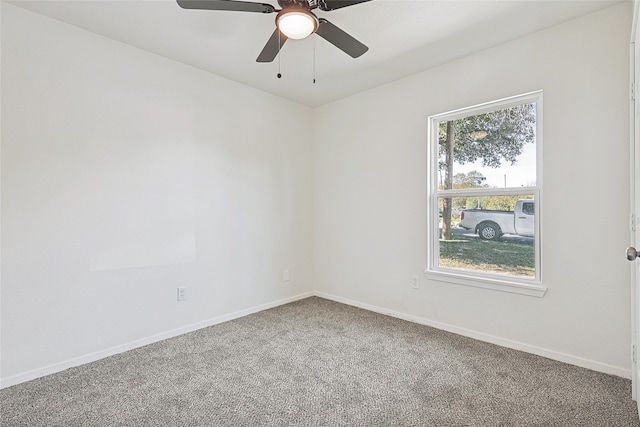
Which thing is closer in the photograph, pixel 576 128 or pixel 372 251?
pixel 576 128

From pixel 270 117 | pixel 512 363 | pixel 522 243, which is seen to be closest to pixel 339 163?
pixel 270 117

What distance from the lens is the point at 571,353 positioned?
2307 millimetres

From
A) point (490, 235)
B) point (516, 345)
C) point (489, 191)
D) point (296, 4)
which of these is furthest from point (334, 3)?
point (516, 345)

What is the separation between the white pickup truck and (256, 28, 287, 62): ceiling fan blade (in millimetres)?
2103

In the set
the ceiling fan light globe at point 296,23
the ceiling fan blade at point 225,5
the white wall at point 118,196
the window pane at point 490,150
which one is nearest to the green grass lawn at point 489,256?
the window pane at point 490,150

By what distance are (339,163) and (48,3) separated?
2756mm

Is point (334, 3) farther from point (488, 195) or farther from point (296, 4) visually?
point (488, 195)

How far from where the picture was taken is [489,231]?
9.23 feet

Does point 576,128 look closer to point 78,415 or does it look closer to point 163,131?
point 163,131

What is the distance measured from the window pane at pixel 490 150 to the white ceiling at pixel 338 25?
0.59 m

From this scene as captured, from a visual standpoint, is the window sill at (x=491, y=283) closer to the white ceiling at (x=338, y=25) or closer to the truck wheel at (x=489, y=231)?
the truck wheel at (x=489, y=231)

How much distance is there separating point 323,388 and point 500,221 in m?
1.95

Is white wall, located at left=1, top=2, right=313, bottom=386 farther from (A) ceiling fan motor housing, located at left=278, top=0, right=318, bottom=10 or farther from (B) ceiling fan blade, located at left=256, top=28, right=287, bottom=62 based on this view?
(A) ceiling fan motor housing, located at left=278, top=0, right=318, bottom=10

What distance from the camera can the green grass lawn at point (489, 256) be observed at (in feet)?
8.52
